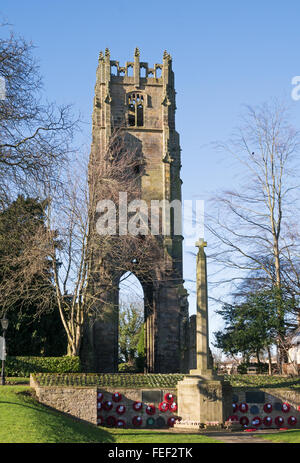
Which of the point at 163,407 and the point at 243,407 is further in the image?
the point at 243,407

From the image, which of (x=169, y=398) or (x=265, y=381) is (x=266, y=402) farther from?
(x=169, y=398)

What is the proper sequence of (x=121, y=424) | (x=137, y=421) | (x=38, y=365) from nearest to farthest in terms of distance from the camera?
1. (x=121, y=424)
2. (x=137, y=421)
3. (x=38, y=365)

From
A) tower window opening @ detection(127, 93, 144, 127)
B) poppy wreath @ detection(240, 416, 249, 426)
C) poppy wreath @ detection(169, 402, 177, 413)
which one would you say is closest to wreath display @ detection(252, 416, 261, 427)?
poppy wreath @ detection(240, 416, 249, 426)

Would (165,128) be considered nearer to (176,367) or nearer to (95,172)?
(95,172)

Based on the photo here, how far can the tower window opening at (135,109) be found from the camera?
4428 centimetres

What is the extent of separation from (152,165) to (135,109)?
202 inches

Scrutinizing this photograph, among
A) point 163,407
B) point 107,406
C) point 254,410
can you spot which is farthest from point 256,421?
point 107,406

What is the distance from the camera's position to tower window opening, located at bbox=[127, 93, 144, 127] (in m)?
44.3

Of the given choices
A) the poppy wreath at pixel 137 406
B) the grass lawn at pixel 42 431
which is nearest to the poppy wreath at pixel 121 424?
the poppy wreath at pixel 137 406

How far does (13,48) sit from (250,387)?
15.1 meters

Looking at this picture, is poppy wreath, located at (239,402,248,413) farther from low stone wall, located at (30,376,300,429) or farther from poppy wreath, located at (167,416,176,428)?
poppy wreath, located at (167,416,176,428)

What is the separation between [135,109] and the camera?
145ft

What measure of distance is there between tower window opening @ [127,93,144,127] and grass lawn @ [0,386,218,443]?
3056 cm

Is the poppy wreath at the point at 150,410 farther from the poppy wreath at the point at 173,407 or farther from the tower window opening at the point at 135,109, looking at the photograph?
the tower window opening at the point at 135,109
